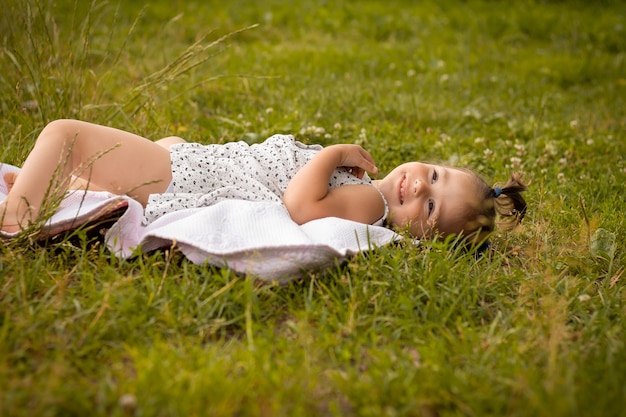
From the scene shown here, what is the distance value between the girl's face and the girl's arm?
4.3 inches

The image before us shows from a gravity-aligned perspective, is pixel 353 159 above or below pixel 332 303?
above

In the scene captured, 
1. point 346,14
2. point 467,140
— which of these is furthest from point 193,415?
point 346,14

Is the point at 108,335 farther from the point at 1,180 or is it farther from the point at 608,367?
the point at 608,367

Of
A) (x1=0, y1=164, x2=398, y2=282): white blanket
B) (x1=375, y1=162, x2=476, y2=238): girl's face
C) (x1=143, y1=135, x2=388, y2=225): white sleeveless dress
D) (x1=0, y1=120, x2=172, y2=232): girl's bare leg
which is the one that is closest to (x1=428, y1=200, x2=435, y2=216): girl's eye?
(x1=375, y1=162, x2=476, y2=238): girl's face

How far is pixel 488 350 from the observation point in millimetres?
2049

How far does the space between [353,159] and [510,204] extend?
0.89 metres

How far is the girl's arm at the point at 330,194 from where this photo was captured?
279 centimetres

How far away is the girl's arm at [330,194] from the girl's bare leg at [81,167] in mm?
604

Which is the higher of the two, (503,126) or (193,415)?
(193,415)

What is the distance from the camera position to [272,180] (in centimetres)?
300

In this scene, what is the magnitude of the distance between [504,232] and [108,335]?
1.99 m

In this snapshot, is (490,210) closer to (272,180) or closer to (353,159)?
(353,159)

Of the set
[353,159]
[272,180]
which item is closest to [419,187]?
[353,159]

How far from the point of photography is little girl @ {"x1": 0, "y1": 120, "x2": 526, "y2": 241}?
8.90ft
